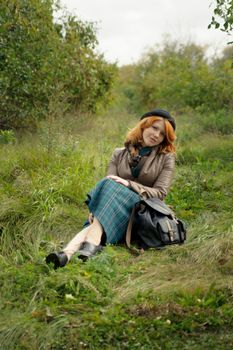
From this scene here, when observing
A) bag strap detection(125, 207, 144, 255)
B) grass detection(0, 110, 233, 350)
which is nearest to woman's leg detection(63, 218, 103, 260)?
grass detection(0, 110, 233, 350)

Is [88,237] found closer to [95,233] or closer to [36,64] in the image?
[95,233]

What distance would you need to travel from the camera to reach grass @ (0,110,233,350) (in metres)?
2.97

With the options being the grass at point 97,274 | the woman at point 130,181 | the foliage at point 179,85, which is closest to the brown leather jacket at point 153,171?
the woman at point 130,181

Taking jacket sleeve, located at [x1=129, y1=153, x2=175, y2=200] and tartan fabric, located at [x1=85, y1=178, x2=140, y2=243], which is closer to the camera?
tartan fabric, located at [x1=85, y1=178, x2=140, y2=243]

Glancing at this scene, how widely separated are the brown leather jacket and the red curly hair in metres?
0.06

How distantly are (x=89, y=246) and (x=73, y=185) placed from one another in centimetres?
165

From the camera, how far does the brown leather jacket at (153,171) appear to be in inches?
187

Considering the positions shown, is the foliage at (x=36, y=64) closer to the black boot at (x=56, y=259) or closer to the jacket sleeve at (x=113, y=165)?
the jacket sleeve at (x=113, y=165)

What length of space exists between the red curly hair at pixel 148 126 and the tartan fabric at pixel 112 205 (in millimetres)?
590

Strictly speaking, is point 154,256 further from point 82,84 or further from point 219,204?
point 82,84

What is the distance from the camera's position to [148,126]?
477 cm

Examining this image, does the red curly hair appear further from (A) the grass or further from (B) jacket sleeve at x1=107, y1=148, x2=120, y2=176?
(A) the grass

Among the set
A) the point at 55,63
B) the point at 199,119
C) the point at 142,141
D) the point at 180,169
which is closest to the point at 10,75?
the point at 55,63

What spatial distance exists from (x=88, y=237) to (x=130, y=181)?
68 centimetres
